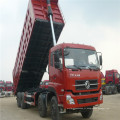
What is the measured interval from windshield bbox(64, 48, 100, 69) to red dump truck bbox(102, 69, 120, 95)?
42.6 ft

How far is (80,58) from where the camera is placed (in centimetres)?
573

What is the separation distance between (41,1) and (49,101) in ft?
16.6

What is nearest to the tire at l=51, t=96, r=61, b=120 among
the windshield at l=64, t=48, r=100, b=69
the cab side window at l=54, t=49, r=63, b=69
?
the cab side window at l=54, t=49, r=63, b=69

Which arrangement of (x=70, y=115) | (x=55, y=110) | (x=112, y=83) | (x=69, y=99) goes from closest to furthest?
(x=69, y=99) → (x=55, y=110) → (x=70, y=115) → (x=112, y=83)

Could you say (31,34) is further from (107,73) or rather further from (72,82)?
(107,73)

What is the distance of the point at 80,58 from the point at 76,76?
777 millimetres

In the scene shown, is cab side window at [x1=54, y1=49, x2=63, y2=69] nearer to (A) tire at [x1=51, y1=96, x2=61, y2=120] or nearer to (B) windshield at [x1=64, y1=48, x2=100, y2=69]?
(B) windshield at [x1=64, y1=48, x2=100, y2=69]

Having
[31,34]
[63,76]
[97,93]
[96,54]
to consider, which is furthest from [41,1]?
[97,93]

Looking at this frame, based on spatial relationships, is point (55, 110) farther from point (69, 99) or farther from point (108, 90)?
point (108, 90)

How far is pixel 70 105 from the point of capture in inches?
199

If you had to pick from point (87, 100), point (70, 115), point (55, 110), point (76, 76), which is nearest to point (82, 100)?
point (87, 100)

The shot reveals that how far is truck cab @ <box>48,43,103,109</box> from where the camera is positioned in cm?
520

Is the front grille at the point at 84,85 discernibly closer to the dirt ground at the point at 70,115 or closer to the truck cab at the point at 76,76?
the truck cab at the point at 76,76

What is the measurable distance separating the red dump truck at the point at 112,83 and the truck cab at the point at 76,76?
13.0 meters
